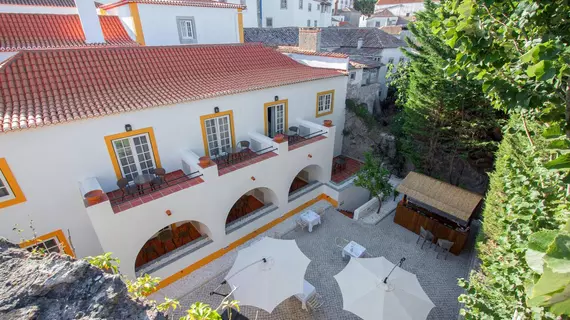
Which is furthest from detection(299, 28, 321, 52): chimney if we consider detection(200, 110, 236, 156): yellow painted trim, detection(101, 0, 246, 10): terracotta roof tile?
detection(200, 110, 236, 156): yellow painted trim

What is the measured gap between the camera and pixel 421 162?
18.0 m

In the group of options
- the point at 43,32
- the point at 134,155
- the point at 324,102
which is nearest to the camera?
the point at 134,155

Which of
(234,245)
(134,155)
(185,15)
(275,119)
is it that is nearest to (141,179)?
(134,155)

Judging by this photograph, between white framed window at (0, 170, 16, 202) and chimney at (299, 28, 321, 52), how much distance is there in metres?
18.6

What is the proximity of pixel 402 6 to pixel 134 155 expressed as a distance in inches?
2848

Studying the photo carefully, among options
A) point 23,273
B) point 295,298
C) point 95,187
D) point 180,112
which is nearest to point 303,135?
point 180,112

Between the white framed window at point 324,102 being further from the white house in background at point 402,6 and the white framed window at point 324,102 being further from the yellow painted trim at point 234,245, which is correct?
the white house in background at point 402,6

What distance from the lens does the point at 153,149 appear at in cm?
1127

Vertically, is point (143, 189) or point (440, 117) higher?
point (440, 117)

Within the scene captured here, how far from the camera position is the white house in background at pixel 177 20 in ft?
55.1

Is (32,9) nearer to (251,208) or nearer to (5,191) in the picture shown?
(5,191)

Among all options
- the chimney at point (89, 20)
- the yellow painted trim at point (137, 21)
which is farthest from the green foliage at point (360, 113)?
the chimney at point (89, 20)

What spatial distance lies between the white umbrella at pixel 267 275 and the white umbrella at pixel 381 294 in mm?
1736

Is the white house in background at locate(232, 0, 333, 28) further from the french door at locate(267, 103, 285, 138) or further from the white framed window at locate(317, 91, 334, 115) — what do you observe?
the french door at locate(267, 103, 285, 138)
